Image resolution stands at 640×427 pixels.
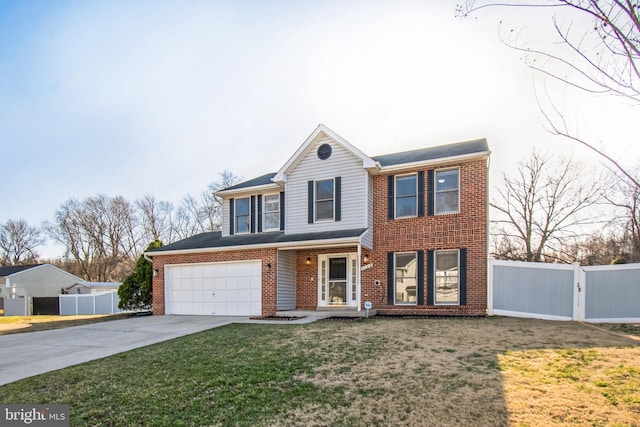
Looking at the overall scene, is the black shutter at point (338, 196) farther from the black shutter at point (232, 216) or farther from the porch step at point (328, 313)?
the black shutter at point (232, 216)

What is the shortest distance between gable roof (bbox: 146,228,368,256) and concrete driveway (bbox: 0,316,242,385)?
3224 mm

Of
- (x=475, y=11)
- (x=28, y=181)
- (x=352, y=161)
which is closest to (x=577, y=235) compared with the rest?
(x=352, y=161)

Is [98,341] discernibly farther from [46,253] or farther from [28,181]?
[46,253]

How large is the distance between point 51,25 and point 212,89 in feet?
15.3

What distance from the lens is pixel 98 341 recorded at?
10.4 metres

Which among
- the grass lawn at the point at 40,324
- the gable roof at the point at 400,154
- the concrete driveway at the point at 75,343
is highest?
the gable roof at the point at 400,154

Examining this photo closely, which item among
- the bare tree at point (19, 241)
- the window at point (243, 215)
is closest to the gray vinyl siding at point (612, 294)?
the window at point (243, 215)

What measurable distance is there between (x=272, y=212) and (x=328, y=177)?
3353 mm

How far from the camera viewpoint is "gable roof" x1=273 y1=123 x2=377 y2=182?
13.6 metres

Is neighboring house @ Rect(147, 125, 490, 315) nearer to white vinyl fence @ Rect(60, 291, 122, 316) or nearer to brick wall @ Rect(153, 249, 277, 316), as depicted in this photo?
brick wall @ Rect(153, 249, 277, 316)

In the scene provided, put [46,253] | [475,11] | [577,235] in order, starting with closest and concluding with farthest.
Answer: [475,11] → [577,235] → [46,253]

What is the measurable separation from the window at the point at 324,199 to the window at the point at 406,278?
307 centimetres

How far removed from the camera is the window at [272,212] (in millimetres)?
16203

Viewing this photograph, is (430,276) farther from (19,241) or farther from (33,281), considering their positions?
(19,241)
